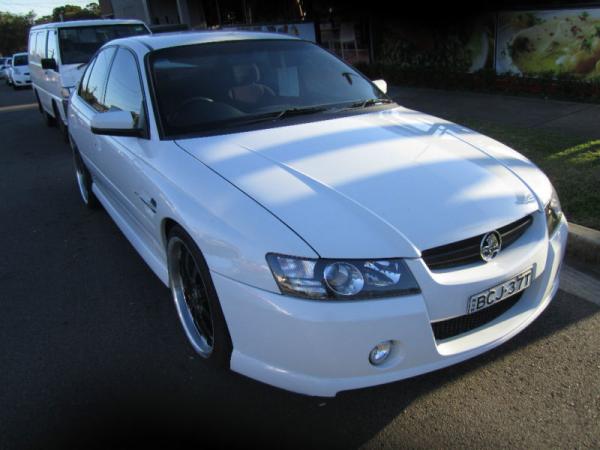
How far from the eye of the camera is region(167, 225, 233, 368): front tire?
8.36 ft

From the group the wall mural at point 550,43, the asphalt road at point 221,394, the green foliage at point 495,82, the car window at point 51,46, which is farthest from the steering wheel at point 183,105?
the car window at point 51,46

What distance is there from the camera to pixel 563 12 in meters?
8.29

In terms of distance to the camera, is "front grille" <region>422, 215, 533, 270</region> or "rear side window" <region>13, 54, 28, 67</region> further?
"rear side window" <region>13, 54, 28, 67</region>

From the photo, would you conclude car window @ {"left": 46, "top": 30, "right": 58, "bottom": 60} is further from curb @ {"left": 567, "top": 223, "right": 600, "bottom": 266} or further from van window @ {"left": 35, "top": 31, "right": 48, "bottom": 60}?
curb @ {"left": 567, "top": 223, "right": 600, "bottom": 266}

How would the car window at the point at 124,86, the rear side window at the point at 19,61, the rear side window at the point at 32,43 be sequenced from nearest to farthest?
1. the car window at the point at 124,86
2. the rear side window at the point at 32,43
3. the rear side window at the point at 19,61

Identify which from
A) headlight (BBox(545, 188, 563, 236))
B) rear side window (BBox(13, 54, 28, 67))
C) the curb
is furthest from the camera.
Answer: rear side window (BBox(13, 54, 28, 67))

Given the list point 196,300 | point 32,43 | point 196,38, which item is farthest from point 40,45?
point 196,300

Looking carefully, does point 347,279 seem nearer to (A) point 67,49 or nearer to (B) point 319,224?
(B) point 319,224

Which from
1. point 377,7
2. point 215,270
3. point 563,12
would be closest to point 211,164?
point 215,270

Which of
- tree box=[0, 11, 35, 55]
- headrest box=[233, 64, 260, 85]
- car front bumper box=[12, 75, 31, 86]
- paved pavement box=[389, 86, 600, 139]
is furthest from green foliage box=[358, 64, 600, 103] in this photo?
tree box=[0, 11, 35, 55]

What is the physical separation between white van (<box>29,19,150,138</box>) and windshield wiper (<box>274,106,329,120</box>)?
6.14 meters

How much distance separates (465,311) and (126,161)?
2.38m

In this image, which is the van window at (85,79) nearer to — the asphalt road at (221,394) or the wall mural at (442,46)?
the asphalt road at (221,394)

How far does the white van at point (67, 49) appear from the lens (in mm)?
8680
